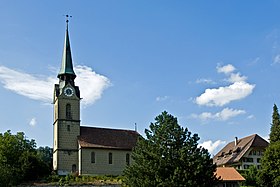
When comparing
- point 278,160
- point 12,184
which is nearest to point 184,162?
point 278,160

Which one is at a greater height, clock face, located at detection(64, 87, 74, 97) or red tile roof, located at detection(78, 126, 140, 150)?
clock face, located at detection(64, 87, 74, 97)

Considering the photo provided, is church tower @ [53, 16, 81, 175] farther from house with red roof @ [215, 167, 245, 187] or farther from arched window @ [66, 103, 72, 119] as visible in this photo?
house with red roof @ [215, 167, 245, 187]

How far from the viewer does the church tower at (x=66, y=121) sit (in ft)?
215

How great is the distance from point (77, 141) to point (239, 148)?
3031 centimetres

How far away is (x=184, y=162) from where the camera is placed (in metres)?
41.9

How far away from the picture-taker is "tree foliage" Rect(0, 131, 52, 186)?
59.2m

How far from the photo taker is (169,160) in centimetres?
4209

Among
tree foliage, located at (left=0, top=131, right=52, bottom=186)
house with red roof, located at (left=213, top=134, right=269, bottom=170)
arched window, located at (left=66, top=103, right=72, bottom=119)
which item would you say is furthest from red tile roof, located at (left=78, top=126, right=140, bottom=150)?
house with red roof, located at (left=213, top=134, right=269, bottom=170)

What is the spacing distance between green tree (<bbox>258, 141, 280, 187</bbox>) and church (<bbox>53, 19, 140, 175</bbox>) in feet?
66.4

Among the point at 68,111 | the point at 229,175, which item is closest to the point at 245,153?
the point at 229,175

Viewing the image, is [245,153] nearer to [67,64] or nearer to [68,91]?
[68,91]

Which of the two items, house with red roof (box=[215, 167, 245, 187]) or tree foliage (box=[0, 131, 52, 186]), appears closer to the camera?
Result: tree foliage (box=[0, 131, 52, 186])

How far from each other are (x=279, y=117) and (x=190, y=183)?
30007mm

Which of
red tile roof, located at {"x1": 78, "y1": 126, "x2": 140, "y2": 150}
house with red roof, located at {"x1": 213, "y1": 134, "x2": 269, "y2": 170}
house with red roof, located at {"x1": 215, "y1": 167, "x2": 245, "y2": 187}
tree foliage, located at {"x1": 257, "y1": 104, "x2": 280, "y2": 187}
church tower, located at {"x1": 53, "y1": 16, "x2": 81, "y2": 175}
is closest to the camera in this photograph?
tree foliage, located at {"x1": 257, "y1": 104, "x2": 280, "y2": 187}
